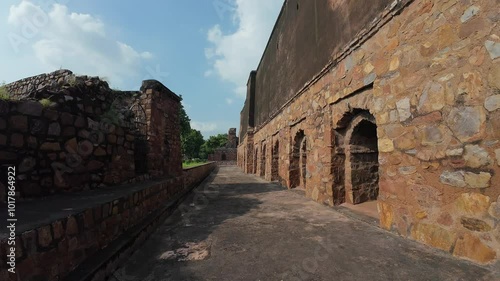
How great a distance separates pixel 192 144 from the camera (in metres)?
56.3

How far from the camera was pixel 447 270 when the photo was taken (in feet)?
7.82

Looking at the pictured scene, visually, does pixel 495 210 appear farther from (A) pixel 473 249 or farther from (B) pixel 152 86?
(B) pixel 152 86

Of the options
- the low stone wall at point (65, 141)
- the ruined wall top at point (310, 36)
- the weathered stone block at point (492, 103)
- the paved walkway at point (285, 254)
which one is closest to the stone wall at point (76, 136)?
the low stone wall at point (65, 141)

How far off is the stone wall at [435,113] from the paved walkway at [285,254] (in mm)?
307

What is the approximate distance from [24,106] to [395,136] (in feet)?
17.1

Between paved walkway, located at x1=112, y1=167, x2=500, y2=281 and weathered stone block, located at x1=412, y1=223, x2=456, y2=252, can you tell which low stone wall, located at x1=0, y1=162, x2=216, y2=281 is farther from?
weathered stone block, located at x1=412, y1=223, x2=456, y2=252

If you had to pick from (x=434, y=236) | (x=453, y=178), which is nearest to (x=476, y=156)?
(x=453, y=178)

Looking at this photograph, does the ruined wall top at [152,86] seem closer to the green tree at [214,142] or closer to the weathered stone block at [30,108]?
the weathered stone block at [30,108]

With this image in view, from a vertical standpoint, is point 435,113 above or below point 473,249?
above

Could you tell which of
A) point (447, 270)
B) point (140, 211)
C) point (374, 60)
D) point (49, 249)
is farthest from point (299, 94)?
point (49, 249)

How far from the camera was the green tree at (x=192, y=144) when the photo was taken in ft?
176

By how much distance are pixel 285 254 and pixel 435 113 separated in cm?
237

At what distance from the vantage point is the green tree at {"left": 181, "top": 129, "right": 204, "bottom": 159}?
5368 centimetres

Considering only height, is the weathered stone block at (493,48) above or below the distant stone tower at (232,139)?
below
